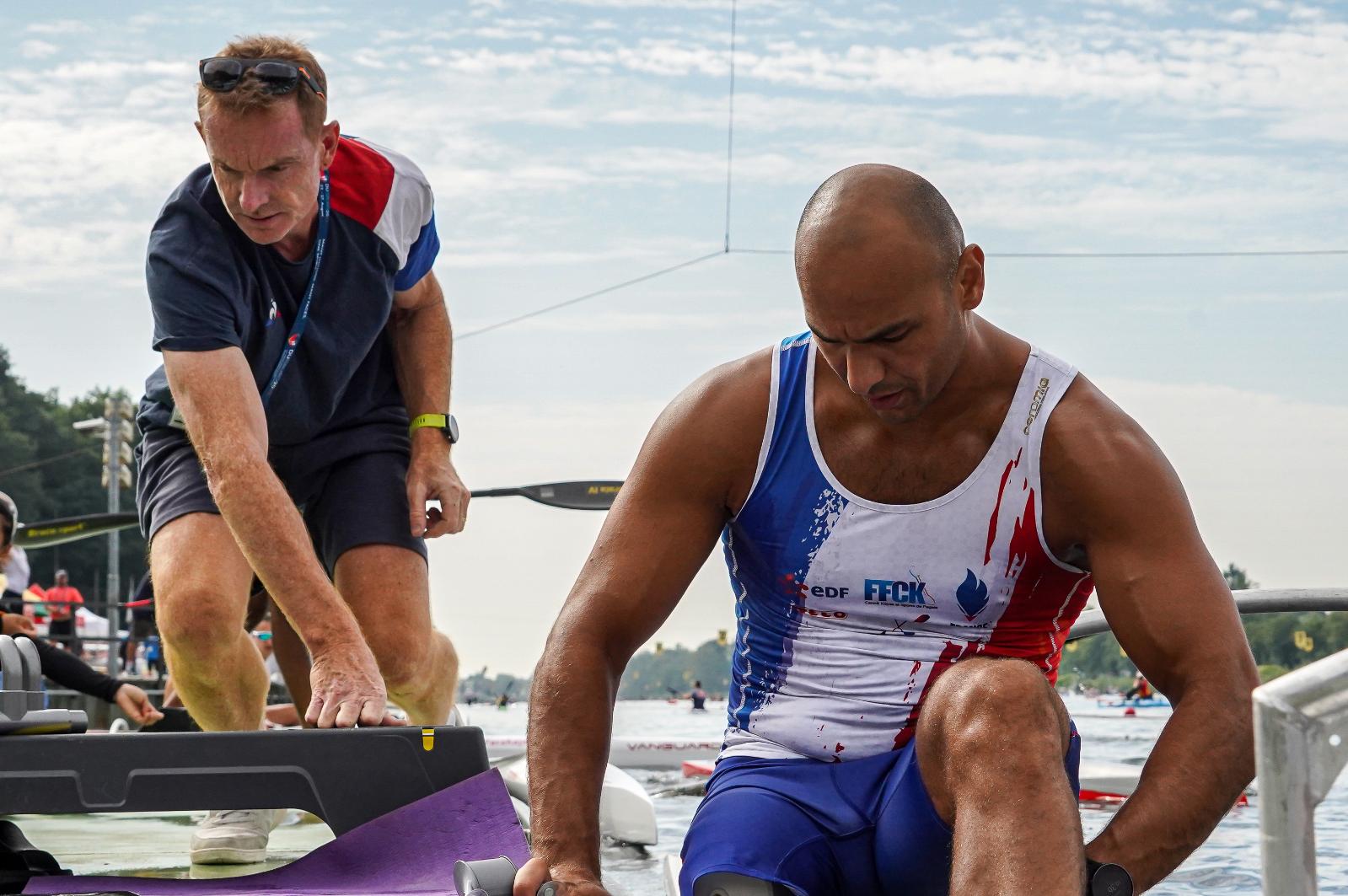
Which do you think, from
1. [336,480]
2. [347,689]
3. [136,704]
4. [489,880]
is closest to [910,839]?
[489,880]

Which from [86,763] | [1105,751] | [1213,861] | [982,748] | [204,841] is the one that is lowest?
[1105,751]

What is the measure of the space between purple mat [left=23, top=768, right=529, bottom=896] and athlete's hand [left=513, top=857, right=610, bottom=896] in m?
0.57

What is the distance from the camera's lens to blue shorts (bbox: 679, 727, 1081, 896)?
2207 mm

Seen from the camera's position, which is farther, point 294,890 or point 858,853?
point 294,890

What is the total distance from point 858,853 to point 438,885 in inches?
34.0

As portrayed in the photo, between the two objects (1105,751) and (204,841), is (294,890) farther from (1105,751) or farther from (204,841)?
(1105,751)

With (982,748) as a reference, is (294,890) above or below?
below

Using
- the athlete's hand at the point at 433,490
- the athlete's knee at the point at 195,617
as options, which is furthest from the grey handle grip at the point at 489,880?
the athlete's hand at the point at 433,490

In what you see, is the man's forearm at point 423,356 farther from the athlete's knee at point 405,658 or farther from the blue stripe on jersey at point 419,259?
the athlete's knee at point 405,658

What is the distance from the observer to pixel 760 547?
251cm

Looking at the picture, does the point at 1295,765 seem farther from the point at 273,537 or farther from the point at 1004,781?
the point at 273,537

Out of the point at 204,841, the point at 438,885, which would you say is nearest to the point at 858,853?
the point at 438,885

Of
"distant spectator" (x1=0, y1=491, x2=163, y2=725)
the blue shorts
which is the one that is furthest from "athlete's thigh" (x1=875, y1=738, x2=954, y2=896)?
"distant spectator" (x1=0, y1=491, x2=163, y2=725)

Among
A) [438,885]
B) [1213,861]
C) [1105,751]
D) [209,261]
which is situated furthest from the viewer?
[1105,751]
